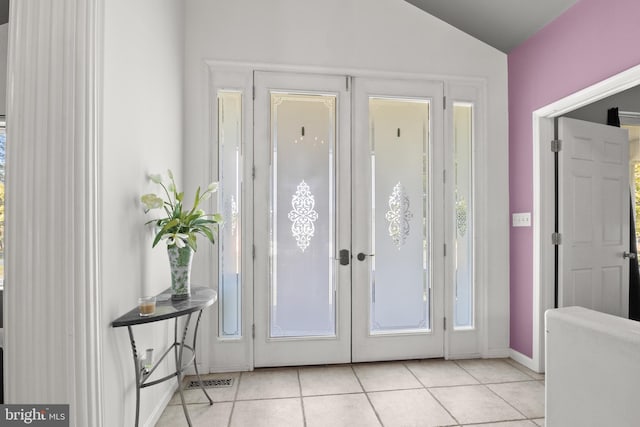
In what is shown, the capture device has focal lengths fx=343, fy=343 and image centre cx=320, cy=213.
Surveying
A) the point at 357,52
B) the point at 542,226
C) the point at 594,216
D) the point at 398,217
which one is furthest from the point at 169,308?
the point at 594,216

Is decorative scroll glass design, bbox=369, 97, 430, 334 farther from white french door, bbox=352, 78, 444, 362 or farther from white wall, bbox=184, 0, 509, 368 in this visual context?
white wall, bbox=184, 0, 509, 368

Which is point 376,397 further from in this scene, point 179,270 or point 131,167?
point 131,167

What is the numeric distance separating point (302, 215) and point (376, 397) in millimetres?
1481

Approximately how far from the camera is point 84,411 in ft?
4.49

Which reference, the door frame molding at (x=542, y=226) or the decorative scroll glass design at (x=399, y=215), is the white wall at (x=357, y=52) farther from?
the decorative scroll glass design at (x=399, y=215)

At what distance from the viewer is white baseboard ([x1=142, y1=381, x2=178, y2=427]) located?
6.65 feet

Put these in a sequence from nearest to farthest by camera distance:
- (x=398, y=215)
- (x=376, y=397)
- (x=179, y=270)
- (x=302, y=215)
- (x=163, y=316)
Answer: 1. (x=163, y=316)
2. (x=179, y=270)
3. (x=376, y=397)
4. (x=302, y=215)
5. (x=398, y=215)

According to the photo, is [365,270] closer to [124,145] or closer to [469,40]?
[124,145]

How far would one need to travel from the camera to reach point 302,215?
2932 millimetres

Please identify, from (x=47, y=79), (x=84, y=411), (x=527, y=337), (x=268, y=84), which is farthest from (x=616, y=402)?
(x=268, y=84)

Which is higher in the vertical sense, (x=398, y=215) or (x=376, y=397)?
(x=398, y=215)

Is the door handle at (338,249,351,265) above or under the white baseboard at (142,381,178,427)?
above

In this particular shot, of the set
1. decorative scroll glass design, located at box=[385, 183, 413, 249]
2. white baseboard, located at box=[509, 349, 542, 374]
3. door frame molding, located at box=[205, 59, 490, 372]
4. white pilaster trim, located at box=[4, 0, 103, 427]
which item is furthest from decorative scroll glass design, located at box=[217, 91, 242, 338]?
white baseboard, located at box=[509, 349, 542, 374]
